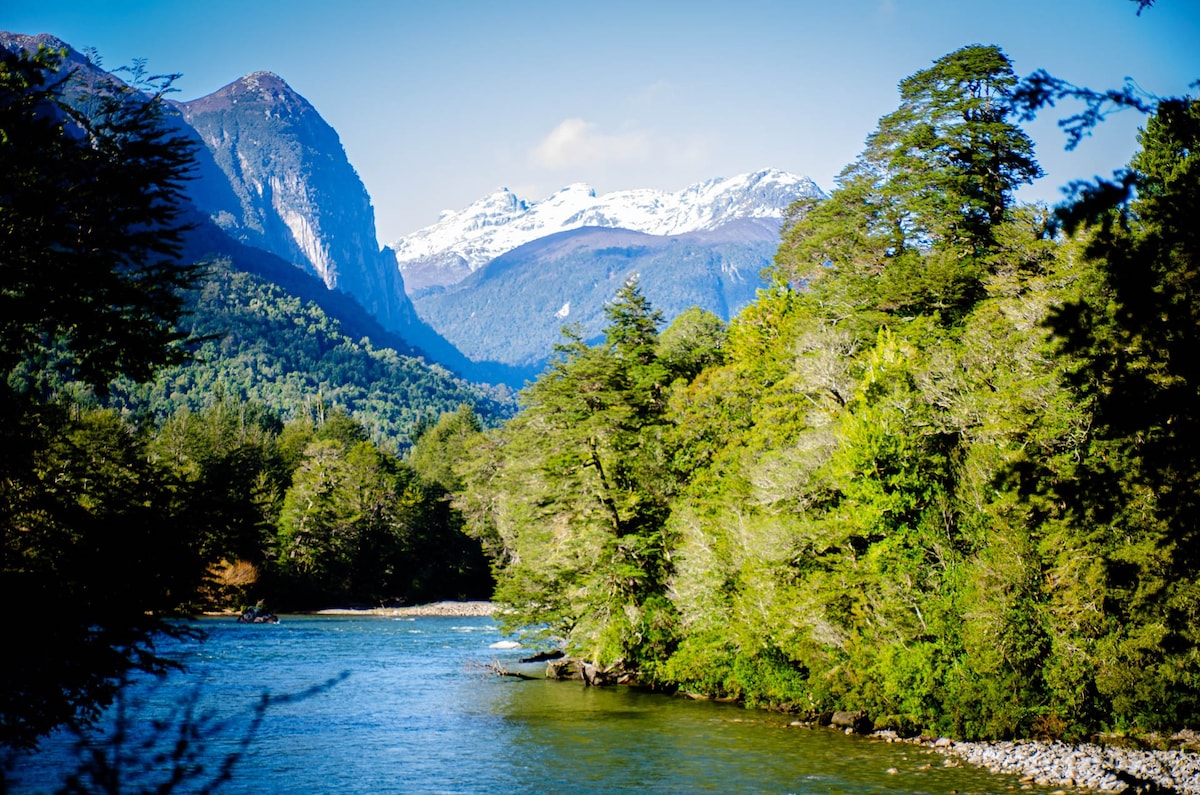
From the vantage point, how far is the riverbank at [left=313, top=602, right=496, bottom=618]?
250 feet

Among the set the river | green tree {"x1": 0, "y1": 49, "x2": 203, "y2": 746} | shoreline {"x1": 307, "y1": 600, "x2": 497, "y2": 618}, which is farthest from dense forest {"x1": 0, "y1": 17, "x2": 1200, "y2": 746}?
shoreline {"x1": 307, "y1": 600, "x2": 497, "y2": 618}

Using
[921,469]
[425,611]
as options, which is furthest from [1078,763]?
[425,611]

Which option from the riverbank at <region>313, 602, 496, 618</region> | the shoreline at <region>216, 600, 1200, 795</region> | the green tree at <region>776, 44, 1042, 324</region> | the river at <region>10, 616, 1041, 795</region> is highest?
the green tree at <region>776, 44, 1042, 324</region>

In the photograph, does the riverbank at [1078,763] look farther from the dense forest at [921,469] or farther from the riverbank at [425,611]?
the riverbank at [425,611]

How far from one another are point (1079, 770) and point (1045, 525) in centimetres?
595

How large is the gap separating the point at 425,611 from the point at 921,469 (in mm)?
59931

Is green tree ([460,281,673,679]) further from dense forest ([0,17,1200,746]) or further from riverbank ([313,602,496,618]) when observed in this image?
riverbank ([313,602,496,618])

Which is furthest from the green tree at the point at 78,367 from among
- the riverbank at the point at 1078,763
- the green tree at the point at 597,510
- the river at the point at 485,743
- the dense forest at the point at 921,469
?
the green tree at the point at 597,510

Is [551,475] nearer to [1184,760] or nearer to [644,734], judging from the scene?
[644,734]

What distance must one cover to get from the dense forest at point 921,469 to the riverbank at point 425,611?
3477 cm

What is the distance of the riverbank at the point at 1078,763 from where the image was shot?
1936 centimetres

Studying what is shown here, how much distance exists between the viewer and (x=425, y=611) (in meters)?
79.0

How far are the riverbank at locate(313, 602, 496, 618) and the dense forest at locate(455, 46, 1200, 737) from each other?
114ft

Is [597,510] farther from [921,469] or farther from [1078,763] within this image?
[1078,763]
